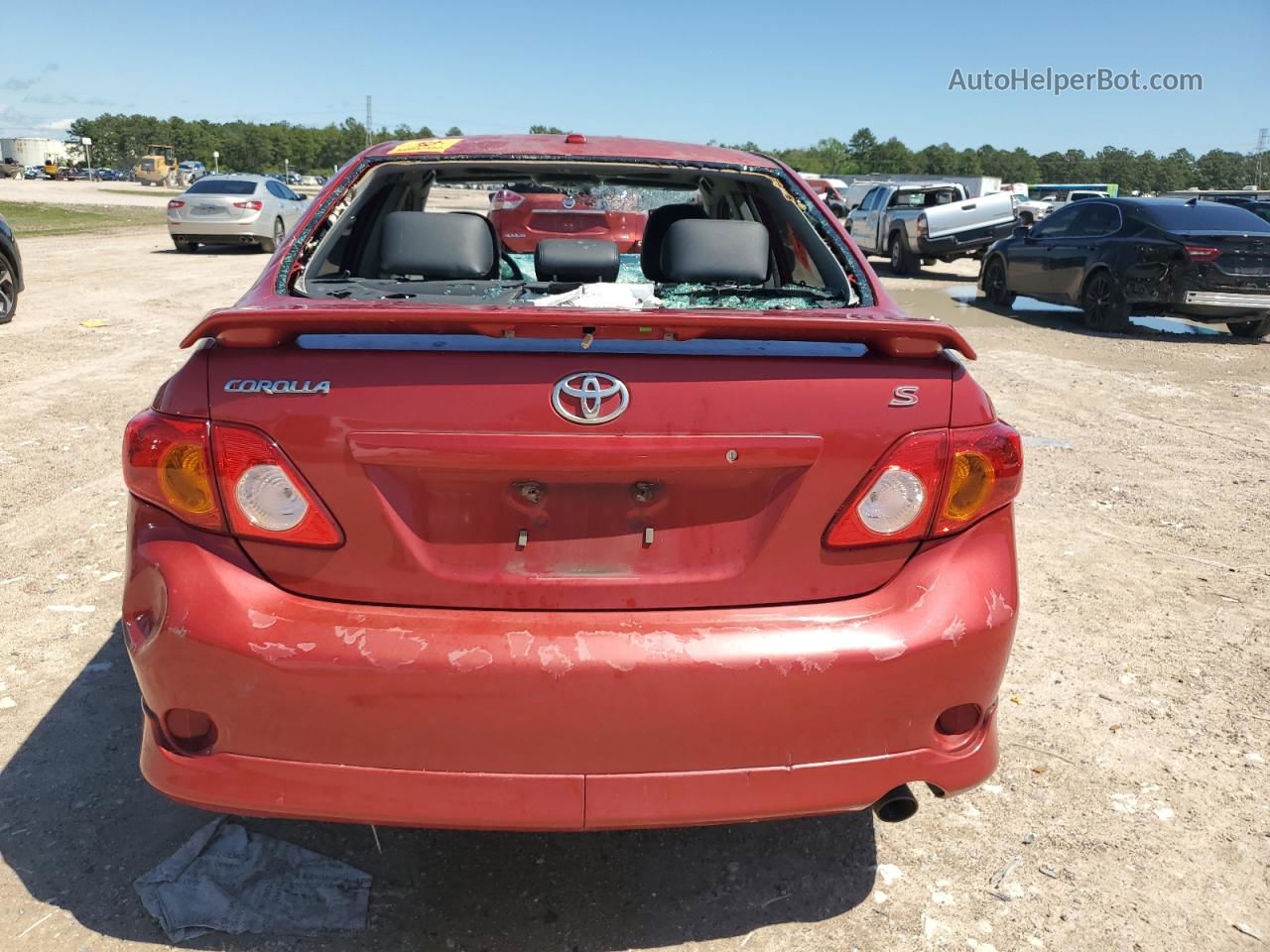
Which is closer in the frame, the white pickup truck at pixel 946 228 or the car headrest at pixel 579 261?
the car headrest at pixel 579 261

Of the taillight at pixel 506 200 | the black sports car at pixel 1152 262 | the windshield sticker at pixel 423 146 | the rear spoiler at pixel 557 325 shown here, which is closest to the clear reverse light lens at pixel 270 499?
the rear spoiler at pixel 557 325

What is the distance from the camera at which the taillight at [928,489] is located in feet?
Result: 7.02

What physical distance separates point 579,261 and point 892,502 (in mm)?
1882

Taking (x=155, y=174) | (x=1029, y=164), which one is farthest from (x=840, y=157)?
(x=155, y=174)

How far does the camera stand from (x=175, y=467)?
2.08m

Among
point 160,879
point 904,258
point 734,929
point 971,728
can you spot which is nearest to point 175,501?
point 160,879

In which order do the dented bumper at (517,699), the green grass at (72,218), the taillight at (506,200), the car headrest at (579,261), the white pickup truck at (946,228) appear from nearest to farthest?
1. the dented bumper at (517,699)
2. the car headrest at (579,261)
3. the taillight at (506,200)
4. the white pickup truck at (946,228)
5. the green grass at (72,218)

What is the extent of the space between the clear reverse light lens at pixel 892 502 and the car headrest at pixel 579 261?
1795 millimetres

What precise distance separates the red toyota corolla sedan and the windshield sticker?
1.48 meters

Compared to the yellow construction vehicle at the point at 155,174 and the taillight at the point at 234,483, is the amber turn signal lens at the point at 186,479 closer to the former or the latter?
the taillight at the point at 234,483

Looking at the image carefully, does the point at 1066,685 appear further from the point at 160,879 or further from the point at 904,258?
the point at 904,258

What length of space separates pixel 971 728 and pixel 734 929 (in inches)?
29.1

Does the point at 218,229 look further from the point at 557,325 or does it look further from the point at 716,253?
the point at 557,325

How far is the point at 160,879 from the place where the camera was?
2506 mm
